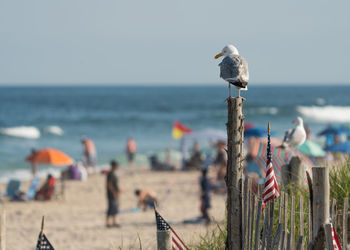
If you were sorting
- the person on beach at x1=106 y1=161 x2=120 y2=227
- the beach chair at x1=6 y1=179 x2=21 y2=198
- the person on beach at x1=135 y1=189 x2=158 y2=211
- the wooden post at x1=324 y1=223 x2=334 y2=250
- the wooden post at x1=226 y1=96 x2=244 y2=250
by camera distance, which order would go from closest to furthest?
the wooden post at x1=324 y1=223 x2=334 y2=250 → the wooden post at x1=226 y1=96 x2=244 y2=250 → the person on beach at x1=106 y1=161 x2=120 y2=227 → the person on beach at x1=135 y1=189 x2=158 y2=211 → the beach chair at x1=6 y1=179 x2=21 y2=198

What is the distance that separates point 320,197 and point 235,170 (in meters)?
0.77

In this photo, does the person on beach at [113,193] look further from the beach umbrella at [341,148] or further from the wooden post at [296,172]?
the wooden post at [296,172]

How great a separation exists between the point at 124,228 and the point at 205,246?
21.7 feet

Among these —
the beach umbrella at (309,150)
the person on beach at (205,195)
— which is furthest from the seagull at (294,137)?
the person on beach at (205,195)

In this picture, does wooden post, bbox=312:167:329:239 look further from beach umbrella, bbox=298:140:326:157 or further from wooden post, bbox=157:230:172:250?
beach umbrella, bbox=298:140:326:157

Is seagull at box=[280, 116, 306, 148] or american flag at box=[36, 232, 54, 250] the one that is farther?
seagull at box=[280, 116, 306, 148]

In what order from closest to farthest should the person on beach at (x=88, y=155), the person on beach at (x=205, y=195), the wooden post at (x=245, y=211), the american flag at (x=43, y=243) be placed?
1. the american flag at (x=43, y=243)
2. the wooden post at (x=245, y=211)
3. the person on beach at (x=205, y=195)
4. the person on beach at (x=88, y=155)

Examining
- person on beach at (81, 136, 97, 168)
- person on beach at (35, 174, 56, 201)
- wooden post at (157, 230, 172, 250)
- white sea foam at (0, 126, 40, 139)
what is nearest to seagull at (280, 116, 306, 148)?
wooden post at (157, 230, 172, 250)

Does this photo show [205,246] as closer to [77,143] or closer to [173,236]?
[173,236]

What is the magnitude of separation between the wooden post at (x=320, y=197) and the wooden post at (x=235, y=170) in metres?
0.66

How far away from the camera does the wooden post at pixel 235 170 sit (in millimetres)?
4508

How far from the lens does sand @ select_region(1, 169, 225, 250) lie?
1017cm

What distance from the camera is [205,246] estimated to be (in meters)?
5.41

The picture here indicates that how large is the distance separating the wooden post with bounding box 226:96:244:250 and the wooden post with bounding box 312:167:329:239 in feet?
2.18
